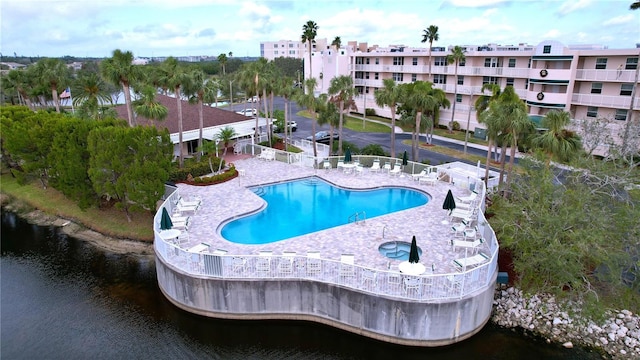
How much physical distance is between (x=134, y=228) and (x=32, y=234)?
Result: 8.00m

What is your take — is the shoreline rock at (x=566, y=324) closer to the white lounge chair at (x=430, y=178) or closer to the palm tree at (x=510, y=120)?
the palm tree at (x=510, y=120)

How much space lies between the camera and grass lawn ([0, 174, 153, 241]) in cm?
2666

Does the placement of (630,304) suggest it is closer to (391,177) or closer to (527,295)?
(527,295)

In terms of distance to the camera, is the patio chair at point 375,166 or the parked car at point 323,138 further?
the parked car at point 323,138

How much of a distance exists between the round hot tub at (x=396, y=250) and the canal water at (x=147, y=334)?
4.29 m

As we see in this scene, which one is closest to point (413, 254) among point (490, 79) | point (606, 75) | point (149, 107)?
point (149, 107)

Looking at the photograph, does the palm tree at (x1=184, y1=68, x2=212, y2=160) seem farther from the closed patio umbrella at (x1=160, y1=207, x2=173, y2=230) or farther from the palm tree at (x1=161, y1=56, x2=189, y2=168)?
the closed patio umbrella at (x1=160, y1=207, x2=173, y2=230)

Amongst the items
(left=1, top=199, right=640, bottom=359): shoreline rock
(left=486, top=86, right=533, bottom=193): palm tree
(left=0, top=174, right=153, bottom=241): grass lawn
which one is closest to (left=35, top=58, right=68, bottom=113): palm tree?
(left=0, top=174, right=153, bottom=241): grass lawn

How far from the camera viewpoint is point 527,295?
18.7 metres

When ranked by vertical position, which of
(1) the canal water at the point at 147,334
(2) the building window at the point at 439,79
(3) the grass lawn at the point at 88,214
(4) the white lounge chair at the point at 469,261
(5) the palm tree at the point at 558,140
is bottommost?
(1) the canal water at the point at 147,334

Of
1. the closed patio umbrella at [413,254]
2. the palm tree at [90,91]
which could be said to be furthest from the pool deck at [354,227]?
the palm tree at [90,91]

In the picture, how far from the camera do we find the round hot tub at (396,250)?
19625mm

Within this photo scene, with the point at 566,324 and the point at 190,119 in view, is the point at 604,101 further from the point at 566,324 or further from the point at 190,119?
the point at 190,119

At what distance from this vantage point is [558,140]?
22062 mm
